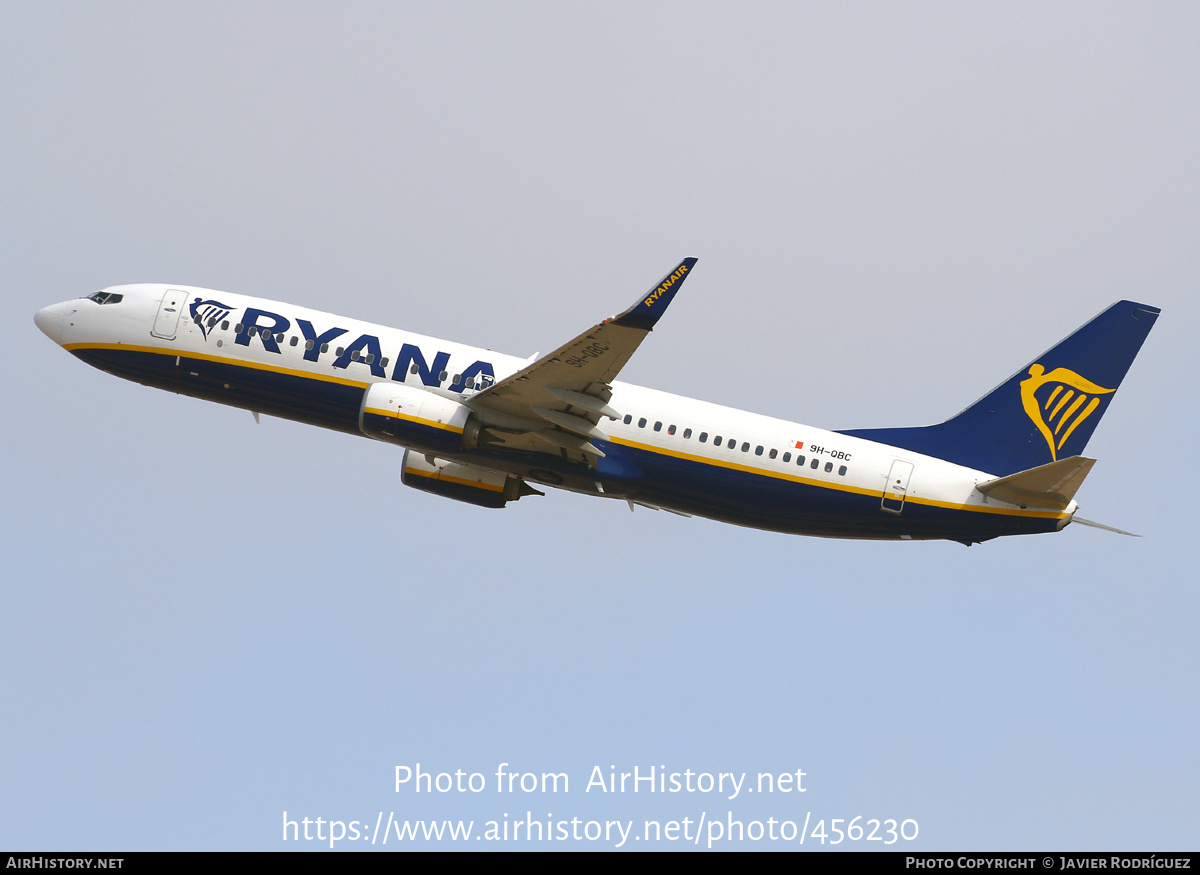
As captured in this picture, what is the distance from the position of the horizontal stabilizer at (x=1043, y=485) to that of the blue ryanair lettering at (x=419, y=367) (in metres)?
17.3

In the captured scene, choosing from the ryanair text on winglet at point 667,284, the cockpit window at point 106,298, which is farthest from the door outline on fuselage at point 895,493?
the cockpit window at point 106,298

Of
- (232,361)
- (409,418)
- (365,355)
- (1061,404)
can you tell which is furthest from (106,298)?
(1061,404)

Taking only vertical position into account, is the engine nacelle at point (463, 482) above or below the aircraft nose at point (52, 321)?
below

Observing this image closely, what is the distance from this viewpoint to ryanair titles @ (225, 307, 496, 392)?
1684 inches

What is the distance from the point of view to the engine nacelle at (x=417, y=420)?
40875 mm

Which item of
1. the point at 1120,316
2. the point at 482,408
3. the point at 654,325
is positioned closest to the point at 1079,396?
the point at 1120,316

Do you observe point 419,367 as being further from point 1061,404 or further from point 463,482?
point 1061,404

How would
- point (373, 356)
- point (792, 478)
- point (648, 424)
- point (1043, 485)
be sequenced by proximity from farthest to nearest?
point (373, 356)
point (648, 424)
point (792, 478)
point (1043, 485)

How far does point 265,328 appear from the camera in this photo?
43.8 metres

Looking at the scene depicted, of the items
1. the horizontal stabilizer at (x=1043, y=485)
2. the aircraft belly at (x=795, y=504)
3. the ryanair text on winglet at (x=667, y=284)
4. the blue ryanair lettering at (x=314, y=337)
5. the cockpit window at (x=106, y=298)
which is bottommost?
the aircraft belly at (x=795, y=504)

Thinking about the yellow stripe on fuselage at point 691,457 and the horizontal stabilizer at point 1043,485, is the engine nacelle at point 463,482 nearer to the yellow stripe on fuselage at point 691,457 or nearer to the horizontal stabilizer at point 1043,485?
the yellow stripe on fuselage at point 691,457

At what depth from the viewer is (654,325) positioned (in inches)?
1462

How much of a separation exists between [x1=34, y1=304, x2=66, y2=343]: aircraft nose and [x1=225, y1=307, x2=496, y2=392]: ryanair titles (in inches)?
295

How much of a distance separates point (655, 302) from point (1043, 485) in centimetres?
1302
